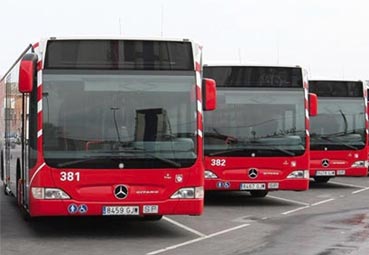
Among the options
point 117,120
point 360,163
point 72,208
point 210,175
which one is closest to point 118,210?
point 72,208

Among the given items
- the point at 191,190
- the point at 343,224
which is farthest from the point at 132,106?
the point at 343,224

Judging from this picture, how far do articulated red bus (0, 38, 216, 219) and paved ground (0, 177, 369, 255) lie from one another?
550 millimetres

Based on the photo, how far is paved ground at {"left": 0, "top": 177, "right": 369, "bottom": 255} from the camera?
9.97 m

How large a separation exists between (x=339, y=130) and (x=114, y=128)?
37.9 feet

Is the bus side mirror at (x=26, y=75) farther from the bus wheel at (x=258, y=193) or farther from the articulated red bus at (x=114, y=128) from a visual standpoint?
the bus wheel at (x=258, y=193)

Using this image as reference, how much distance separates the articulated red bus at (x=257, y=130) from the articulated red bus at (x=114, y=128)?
15.7 ft

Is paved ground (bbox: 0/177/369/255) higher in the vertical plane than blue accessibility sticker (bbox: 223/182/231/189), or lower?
lower

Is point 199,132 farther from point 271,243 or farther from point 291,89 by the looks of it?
point 291,89

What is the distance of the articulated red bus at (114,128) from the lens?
1034cm

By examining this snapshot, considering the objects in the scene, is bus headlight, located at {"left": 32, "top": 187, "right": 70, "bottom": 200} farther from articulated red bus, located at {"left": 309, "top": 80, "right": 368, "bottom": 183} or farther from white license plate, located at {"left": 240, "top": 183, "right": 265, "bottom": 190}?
articulated red bus, located at {"left": 309, "top": 80, "right": 368, "bottom": 183}

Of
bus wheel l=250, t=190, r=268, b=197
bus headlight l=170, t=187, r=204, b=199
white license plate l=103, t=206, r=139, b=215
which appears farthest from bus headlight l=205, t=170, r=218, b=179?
white license plate l=103, t=206, r=139, b=215

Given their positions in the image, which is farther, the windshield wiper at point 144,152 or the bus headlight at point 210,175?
the bus headlight at point 210,175

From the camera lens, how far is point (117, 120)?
34.4 ft

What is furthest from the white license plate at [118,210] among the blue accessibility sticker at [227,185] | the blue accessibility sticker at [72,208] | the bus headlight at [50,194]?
the blue accessibility sticker at [227,185]
